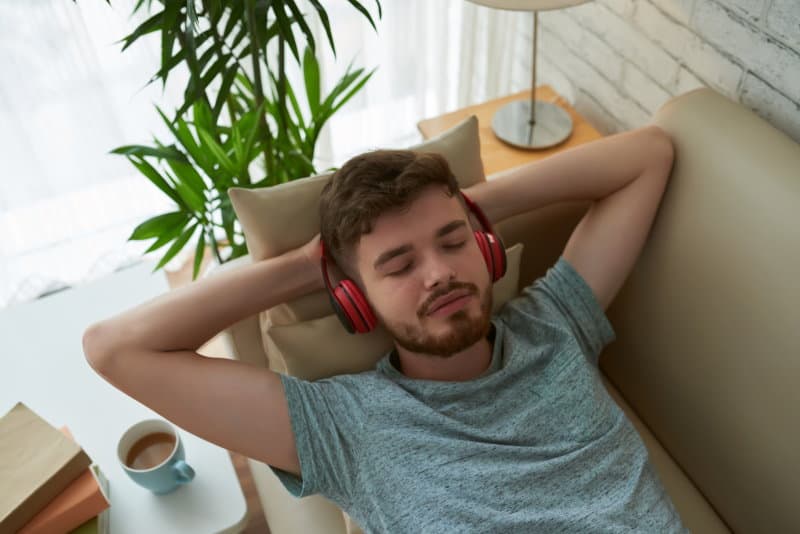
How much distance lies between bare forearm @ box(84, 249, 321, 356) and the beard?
19 centimetres

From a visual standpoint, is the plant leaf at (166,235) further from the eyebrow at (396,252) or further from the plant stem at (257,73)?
the eyebrow at (396,252)

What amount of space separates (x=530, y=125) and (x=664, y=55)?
0.38m

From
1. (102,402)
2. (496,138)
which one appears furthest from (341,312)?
(496,138)

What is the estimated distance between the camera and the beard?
47.7 inches

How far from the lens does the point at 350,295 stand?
1215 millimetres

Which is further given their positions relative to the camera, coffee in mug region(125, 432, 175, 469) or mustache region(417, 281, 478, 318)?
coffee in mug region(125, 432, 175, 469)

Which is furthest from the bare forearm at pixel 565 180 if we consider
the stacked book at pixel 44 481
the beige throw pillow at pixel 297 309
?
the stacked book at pixel 44 481

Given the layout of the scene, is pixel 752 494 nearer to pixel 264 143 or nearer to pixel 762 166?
pixel 762 166

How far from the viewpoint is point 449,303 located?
4.00 ft

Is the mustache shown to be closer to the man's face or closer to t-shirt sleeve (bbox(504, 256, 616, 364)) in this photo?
the man's face

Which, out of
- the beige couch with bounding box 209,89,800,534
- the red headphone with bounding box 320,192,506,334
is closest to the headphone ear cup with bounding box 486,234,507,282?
the red headphone with bounding box 320,192,506,334

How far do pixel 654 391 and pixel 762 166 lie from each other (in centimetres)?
53

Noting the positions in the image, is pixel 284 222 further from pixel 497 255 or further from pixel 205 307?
pixel 497 255

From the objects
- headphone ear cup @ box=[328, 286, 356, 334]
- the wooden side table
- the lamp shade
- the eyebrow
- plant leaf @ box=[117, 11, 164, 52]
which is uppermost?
plant leaf @ box=[117, 11, 164, 52]
